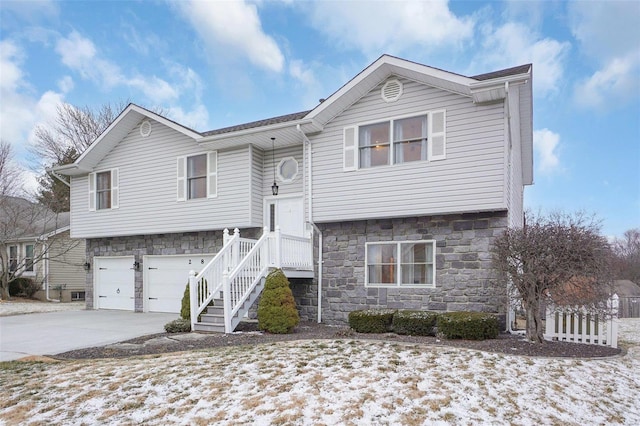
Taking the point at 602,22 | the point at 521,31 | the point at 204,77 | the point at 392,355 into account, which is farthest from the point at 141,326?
the point at 602,22

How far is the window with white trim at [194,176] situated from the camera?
12375mm

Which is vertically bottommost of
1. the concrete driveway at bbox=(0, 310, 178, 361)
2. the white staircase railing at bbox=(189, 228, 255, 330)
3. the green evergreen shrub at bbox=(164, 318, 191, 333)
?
the concrete driveway at bbox=(0, 310, 178, 361)

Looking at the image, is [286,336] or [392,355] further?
[286,336]

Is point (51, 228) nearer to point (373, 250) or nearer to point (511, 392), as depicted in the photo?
point (373, 250)

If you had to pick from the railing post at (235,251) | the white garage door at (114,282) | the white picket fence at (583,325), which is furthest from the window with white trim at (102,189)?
the white picket fence at (583,325)

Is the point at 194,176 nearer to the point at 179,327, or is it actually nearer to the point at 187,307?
the point at 187,307

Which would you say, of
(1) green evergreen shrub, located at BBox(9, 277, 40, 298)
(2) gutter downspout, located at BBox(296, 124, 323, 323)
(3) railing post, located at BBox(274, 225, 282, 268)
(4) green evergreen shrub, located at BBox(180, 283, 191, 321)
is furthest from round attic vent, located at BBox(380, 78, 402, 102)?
(1) green evergreen shrub, located at BBox(9, 277, 40, 298)

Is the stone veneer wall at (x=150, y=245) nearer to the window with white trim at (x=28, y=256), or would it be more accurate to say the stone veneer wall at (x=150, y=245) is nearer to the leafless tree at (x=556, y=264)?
the leafless tree at (x=556, y=264)

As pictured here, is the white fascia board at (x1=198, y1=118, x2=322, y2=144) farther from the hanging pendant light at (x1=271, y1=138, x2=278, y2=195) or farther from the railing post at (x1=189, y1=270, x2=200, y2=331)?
the railing post at (x1=189, y1=270, x2=200, y2=331)

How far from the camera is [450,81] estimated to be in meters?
8.94

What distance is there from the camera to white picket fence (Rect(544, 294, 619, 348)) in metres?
7.69

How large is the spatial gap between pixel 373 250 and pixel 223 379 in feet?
19.1

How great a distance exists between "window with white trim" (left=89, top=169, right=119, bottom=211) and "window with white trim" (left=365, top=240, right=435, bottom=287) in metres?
9.22

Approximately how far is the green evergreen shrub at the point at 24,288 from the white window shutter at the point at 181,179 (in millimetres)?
13121
